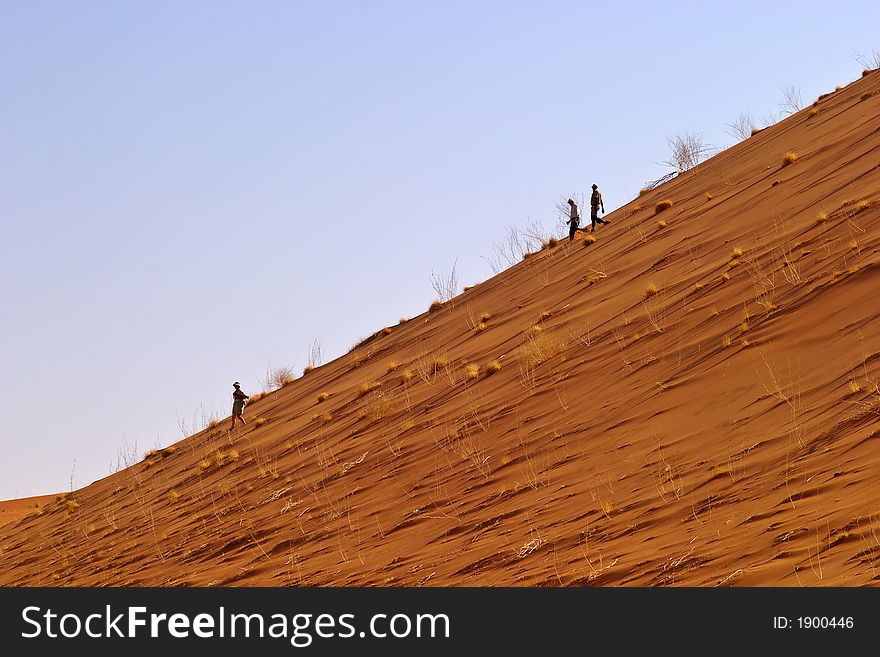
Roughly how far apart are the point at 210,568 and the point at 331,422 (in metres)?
5.61

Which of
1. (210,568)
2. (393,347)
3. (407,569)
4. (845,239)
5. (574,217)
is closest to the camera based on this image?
(407,569)

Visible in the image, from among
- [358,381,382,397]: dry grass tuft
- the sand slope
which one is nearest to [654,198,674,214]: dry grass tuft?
the sand slope

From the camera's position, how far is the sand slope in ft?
25.2

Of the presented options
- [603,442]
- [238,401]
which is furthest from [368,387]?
[603,442]

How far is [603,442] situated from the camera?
10.4 metres

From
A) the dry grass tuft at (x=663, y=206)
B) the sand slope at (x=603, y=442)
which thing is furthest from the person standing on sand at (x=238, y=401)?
the dry grass tuft at (x=663, y=206)

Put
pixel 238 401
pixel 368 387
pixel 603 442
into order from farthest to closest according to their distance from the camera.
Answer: pixel 238 401 < pixel 368 387 < pixel 603 442

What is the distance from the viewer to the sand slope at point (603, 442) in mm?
7691

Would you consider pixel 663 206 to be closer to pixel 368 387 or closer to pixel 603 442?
pixel 368 387

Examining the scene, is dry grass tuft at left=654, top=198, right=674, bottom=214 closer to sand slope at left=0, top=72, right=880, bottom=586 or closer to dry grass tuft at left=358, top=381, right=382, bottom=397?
sand slope at left=0, top=72, right=880, bottom=586

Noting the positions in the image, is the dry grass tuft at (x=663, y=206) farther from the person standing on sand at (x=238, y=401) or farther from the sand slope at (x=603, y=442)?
the person standing on sand at (x=238, y=401)

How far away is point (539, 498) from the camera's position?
32.0 feet
